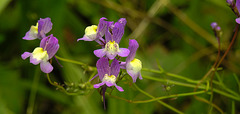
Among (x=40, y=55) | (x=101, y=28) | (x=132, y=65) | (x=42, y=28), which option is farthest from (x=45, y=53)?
(x=132, y=65)

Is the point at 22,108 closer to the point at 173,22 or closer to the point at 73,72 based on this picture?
the point at 73,72

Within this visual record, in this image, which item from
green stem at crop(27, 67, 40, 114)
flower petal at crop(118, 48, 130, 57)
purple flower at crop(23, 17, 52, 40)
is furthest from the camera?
green stem at crop(27, 67, 40, 114)

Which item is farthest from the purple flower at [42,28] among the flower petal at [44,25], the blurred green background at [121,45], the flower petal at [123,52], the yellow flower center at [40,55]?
the blurred green background at [121,45]

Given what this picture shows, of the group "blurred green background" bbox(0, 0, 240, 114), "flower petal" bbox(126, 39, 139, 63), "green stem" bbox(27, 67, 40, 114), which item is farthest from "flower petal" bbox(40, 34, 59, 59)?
"green stem" bbox(27, 67, 40, 114)

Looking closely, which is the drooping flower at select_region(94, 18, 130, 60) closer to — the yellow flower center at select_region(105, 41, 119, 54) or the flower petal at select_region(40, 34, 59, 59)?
the yellow flower center at select_region(105, 41, 119, 54)

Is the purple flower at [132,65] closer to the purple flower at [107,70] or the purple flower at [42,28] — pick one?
the purple flower at [107,70]

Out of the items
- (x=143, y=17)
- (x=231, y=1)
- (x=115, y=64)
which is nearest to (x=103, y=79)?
(x=115, y=64)
